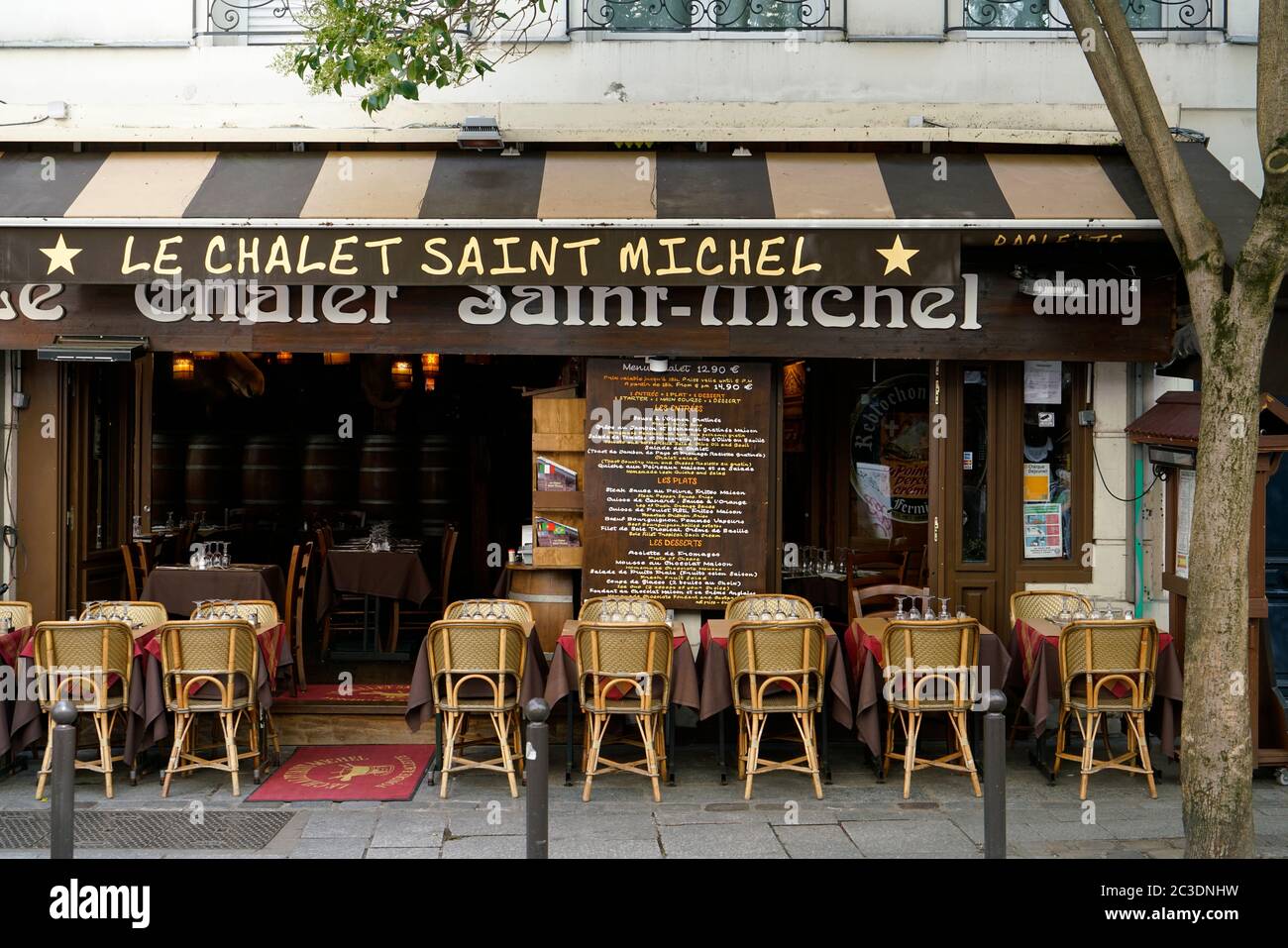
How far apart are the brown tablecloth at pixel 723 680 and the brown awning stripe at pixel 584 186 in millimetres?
2704

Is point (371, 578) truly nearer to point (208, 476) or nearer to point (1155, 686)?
point (208, 476)

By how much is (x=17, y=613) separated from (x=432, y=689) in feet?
9.49

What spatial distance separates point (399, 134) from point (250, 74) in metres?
1.30

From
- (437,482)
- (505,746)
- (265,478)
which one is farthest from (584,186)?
(265,478)

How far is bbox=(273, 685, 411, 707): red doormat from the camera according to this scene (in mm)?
8531

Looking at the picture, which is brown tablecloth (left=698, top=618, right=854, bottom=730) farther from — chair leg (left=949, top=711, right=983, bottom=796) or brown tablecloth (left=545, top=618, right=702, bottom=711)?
chair leg (left=949, top=711, right=983, bottom=796)

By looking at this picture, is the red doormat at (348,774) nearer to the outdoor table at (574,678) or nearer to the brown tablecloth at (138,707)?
the brown tablecloth at (138,707)

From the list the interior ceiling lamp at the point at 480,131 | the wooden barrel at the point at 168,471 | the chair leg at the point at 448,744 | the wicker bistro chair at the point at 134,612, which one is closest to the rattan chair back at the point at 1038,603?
the chair leg at the point at 448,744

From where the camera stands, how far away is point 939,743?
8.34 metres

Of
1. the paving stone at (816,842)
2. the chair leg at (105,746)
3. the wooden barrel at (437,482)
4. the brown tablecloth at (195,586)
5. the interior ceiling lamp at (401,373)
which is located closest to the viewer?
the paving stone at (816,842)

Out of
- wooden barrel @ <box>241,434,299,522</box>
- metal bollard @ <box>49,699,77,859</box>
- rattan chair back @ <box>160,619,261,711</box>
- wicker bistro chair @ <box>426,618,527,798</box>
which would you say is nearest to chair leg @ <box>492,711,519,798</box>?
wicker bistro chair @ <box>426,618,527,798</box>

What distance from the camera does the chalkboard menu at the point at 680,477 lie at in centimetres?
849
